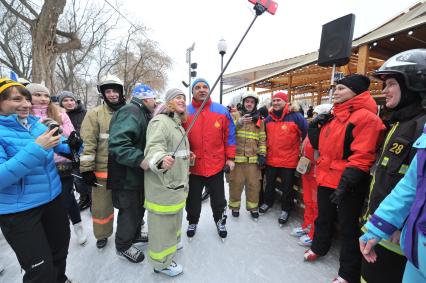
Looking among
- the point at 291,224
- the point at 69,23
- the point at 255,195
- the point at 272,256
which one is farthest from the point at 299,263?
the point at 69,23

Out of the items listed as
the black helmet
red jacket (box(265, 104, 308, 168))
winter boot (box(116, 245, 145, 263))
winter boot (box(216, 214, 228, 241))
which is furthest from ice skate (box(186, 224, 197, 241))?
the black helmet

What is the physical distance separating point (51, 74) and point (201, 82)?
994 centimetres

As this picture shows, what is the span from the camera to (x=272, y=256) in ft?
8.91

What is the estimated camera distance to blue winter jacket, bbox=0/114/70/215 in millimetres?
1461

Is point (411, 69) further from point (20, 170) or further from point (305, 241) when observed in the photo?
point (20, 170)

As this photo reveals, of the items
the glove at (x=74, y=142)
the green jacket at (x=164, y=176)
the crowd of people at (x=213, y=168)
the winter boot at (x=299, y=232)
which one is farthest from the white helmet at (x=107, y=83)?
the winter boot at (x=299, y=232)

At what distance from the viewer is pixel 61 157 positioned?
265 centimetres

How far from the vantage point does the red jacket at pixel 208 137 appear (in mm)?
2865

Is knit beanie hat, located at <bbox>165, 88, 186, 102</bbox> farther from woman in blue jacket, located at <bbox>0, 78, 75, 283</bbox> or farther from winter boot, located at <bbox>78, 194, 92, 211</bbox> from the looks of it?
winter boot, located at <bbox>78, 194, 92, 211</bbox>

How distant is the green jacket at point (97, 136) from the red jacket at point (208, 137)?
3.17ft

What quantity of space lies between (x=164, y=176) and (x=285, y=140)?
2102 mm

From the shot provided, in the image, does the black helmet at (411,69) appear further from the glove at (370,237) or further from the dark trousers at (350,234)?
the dark trousers at (350,234)

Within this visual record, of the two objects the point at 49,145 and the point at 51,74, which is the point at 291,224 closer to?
the point at 49,145

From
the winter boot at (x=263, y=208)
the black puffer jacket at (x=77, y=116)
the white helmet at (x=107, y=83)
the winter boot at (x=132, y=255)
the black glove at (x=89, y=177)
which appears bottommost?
the winter boot at (x=132, y=255)
